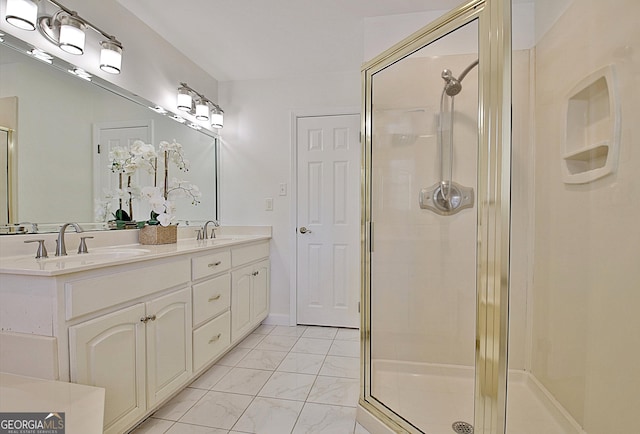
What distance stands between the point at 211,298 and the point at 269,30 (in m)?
1.85

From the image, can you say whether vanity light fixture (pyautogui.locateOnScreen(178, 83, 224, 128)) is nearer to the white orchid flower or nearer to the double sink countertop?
the white orchid flower

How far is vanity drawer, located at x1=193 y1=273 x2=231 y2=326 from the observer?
74.0 inches

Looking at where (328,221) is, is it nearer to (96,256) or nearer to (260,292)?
(260,292)

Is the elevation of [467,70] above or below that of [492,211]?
above

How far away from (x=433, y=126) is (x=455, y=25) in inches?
23.2

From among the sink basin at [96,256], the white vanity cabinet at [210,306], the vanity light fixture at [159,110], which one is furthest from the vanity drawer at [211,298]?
the vanity light fixture at [159,110]

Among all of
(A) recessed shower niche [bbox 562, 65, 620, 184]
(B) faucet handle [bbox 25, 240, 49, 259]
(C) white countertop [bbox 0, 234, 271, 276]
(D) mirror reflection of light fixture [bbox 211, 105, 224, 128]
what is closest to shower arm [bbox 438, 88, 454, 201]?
(A) recessed shower niche [bbox 562, 65, 620, 184]

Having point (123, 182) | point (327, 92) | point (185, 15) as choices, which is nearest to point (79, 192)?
point (123, 182)

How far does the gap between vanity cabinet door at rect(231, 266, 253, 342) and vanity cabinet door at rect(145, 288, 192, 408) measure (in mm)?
530

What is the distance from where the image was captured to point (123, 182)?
6.46 ft

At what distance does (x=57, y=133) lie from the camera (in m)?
1.60

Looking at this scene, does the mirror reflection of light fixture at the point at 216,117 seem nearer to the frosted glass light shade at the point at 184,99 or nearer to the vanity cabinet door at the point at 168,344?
the frosted glass light shade at the point at 184,99

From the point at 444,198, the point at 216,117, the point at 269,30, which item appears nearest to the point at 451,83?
the point at 444,198

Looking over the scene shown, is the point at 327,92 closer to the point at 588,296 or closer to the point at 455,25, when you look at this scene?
the point at 455,25
